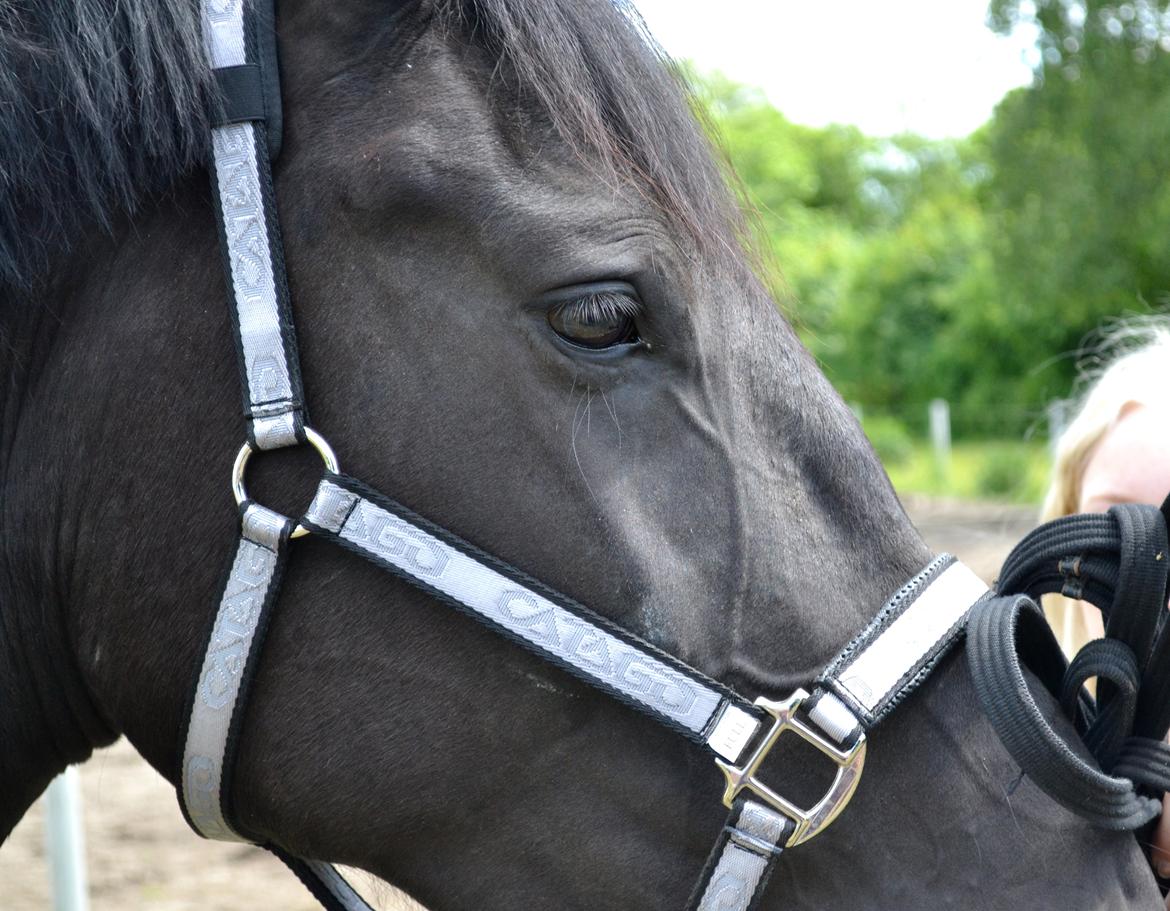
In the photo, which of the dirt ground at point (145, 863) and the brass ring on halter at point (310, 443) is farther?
the dirt ground at point (145, 863)

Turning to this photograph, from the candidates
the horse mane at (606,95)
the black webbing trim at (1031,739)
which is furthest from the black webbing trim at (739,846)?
the horse mane at (606,95)

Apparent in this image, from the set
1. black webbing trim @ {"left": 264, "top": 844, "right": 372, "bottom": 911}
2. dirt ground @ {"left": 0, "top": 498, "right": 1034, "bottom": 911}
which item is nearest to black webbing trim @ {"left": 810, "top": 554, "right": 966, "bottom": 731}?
black webbing trim @ {"left": 264, "top": 844, "right": 372, "bottom": 911}

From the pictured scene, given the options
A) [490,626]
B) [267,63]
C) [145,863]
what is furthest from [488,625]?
[145,863]

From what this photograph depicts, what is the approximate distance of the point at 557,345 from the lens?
138 centimetres

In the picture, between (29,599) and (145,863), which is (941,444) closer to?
(145,863)

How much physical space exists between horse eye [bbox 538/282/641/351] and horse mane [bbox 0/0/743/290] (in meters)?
0.14

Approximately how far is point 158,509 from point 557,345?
539 millimetres

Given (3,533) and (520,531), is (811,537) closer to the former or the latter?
(520,531)

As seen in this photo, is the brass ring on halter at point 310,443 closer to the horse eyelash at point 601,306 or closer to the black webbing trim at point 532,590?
the black webbing trim at point 532,590

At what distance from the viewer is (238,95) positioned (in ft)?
4.61

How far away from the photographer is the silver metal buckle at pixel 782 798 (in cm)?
135

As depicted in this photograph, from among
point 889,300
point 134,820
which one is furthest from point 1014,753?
point 889,300

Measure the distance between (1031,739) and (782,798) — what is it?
0.30 metres

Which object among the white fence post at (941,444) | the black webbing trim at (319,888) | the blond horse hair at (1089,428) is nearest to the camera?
the black webbing trim at (319,888)
